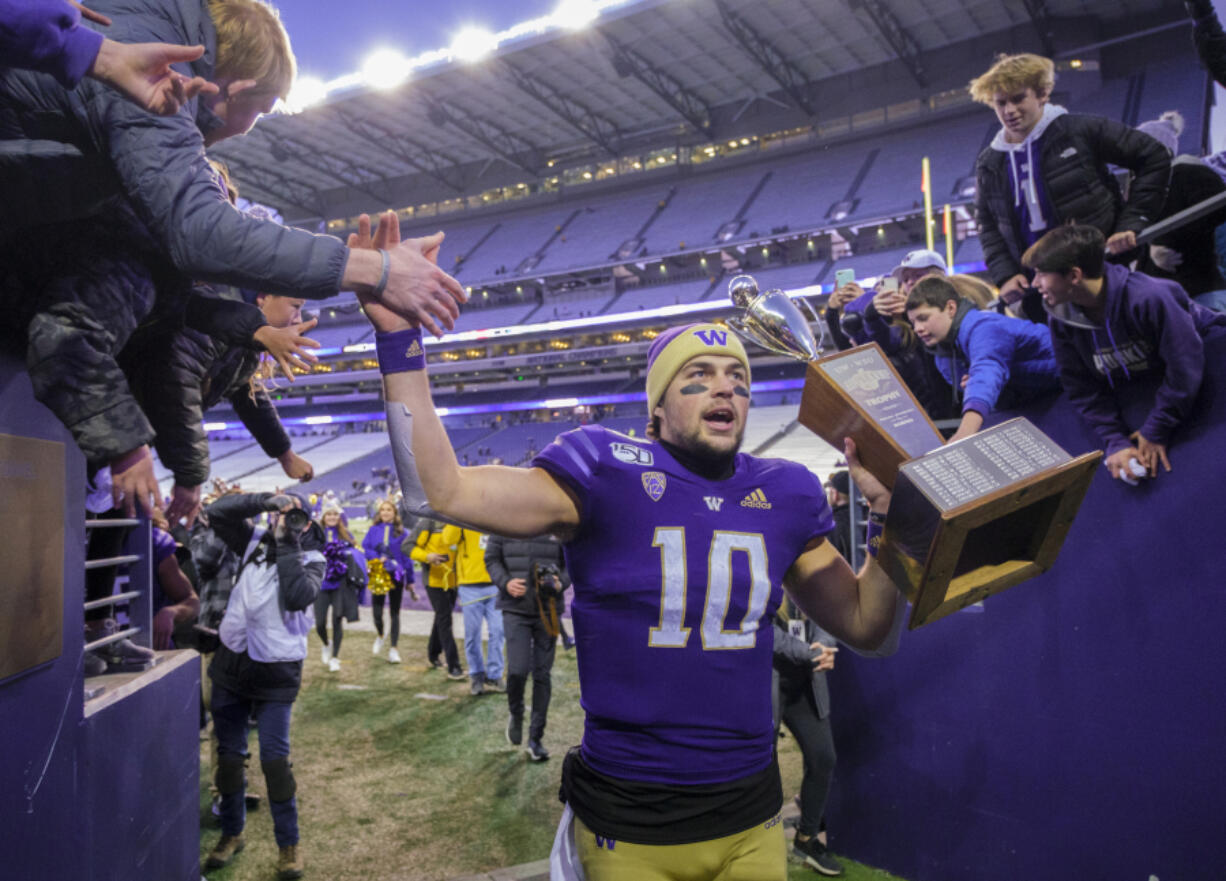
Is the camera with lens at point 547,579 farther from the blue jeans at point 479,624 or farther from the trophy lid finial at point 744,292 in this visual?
the trophy lid finial at point 744,292

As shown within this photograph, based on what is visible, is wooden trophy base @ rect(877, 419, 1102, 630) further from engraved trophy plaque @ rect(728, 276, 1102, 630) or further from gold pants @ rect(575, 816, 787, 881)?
gold pants @ rect(575, 816, 787, 881)

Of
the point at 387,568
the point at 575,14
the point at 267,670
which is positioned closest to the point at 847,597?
the point at 267,670

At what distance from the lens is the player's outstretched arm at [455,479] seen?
5.63 ft

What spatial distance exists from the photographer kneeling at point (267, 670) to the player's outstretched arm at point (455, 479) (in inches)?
124

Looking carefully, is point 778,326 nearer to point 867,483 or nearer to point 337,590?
point 867,483

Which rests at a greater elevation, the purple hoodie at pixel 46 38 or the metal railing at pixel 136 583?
the purple hoodie at pixel 46 38

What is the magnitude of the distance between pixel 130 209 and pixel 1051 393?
384cm

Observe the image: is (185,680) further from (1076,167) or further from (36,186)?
(1076,167)

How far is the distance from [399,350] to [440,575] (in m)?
7.53

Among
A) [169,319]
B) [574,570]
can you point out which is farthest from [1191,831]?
[169,319]

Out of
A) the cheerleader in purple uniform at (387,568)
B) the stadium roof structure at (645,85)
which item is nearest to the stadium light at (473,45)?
the stadium roof structure at (645,85)

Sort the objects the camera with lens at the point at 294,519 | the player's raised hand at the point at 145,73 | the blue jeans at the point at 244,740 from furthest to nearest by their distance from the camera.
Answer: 1. the camera with lens at the point at 294,519
2. the blue jeans at the point at 244,740
3. the player's raised hand at the point at 145,73

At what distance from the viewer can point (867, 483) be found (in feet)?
6.83

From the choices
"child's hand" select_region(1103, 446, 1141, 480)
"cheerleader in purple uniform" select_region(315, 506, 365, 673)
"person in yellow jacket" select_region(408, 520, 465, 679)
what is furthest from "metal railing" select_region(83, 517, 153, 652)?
"person in yellow jacket" select_region(408, 520, 465, 679)
